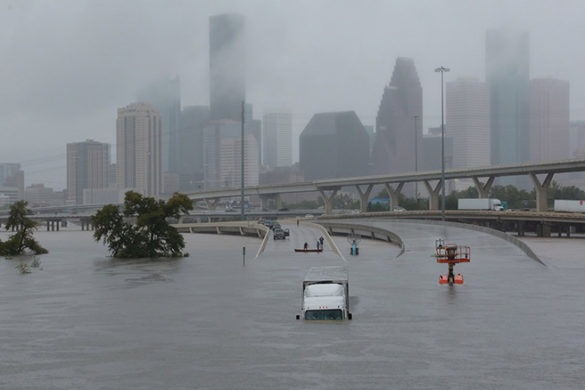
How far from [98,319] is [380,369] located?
19.2 m

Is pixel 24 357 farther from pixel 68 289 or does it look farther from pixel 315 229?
pixel 315 229

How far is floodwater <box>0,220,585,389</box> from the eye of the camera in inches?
1044

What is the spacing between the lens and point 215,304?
46125 mm

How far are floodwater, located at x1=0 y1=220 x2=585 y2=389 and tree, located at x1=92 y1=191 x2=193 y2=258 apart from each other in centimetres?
2278

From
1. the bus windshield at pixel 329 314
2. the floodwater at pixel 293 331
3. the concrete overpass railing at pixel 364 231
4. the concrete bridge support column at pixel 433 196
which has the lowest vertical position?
the floodwater at pixel 293 331

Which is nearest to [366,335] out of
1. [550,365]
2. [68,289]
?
[550,365]

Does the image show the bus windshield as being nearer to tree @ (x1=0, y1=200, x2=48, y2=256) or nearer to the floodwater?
the floodwater

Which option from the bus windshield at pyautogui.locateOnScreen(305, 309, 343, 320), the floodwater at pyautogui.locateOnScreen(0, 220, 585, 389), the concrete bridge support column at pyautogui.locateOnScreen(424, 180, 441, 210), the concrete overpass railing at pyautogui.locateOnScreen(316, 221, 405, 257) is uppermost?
the concrete bridge support column at pyautogui.locateOnScreen(424, 180, 441, 210)

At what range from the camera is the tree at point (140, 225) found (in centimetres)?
8812

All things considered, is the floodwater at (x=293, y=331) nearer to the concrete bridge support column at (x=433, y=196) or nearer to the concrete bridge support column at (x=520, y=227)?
the concrete bridge support column at (x=520, y=227)

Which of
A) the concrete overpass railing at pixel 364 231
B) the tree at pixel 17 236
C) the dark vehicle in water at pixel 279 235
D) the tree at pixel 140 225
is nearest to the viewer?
the tree at pixel 140 225

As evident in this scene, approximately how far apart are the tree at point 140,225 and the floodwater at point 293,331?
22.8 m

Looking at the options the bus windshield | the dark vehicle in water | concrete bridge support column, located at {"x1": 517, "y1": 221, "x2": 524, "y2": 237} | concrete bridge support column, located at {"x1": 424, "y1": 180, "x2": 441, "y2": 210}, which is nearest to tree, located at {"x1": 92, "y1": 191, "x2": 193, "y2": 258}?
the dark vehicle in water

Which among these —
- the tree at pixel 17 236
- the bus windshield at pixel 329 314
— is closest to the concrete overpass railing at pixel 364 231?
the tree at pixel 17 236
